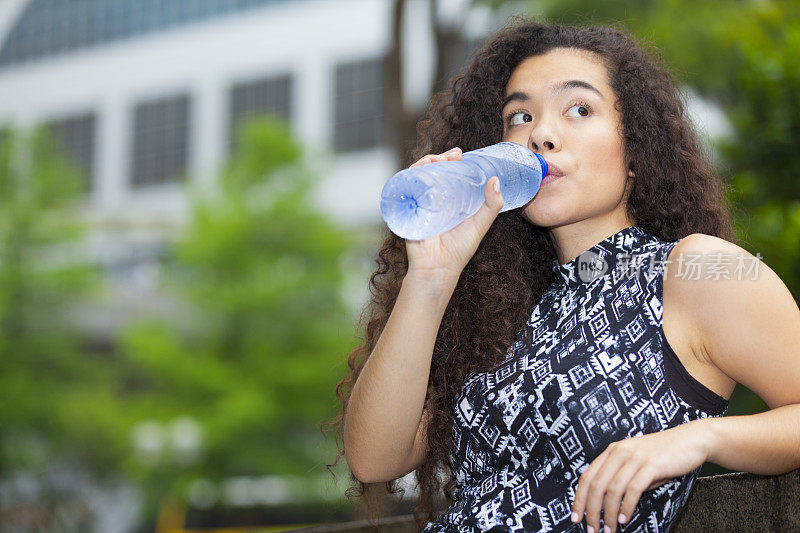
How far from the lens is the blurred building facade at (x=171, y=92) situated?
93.3ft

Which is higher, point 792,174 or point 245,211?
point 245,211

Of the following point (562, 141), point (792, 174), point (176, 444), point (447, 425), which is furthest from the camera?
point (176, 444)

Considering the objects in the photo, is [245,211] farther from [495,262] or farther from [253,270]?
[495,262]

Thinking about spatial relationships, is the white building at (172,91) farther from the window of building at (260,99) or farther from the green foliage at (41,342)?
the green foliage at (41,342)

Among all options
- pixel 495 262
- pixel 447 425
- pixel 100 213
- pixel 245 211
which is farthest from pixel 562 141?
pixel 100 213

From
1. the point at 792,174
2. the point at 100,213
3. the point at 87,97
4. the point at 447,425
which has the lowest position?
the point at 447,425

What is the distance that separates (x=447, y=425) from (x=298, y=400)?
57.7 ft

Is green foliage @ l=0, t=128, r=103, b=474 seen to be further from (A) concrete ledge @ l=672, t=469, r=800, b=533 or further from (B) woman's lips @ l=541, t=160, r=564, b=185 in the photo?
(B) woman's lips @ l=541, t=160, r=564, b=185

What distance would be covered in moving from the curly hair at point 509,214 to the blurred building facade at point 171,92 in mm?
24051

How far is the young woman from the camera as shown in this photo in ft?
5.37

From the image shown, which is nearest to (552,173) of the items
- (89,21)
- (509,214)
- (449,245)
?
(449,245)

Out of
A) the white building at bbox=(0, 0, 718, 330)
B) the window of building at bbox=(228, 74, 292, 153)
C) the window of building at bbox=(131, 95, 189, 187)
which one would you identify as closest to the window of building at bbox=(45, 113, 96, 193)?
the white building at bbox=(0, 0, 718, 330)

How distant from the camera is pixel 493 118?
7.61 feet

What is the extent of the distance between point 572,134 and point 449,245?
357 mm
